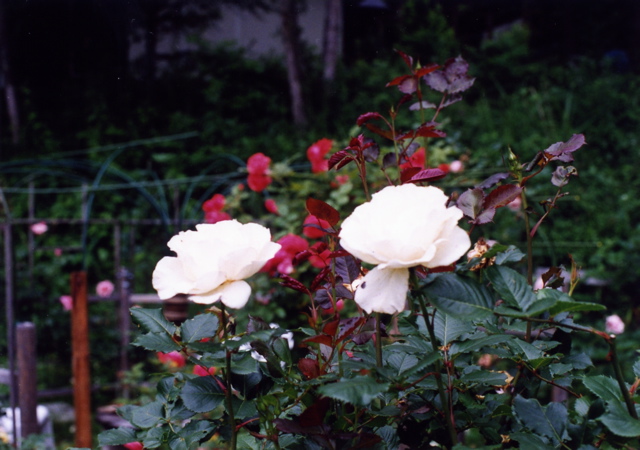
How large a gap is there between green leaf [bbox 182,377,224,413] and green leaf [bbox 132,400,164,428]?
10 cm

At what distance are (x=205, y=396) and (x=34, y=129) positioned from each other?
5.95 metres

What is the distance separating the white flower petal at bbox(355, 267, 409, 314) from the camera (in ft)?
1.42

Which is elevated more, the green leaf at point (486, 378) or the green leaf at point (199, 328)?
the green leaf at point (199, 328)

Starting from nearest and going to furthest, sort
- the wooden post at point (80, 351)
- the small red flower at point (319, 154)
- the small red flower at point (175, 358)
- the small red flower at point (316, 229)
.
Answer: the small red flower at point (316, 229) → the small red flower at point (175, 358) → the small red flower at point (319, 154) → the wooden post at point (80, 351)

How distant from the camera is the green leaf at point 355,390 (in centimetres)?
39

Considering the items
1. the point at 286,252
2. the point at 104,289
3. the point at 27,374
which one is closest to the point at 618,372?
the point at 286,252

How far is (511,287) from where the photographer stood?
17.3 inches

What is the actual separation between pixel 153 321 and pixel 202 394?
0.09 meters

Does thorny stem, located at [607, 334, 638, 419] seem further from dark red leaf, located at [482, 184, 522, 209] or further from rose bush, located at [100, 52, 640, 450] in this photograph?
dark red leaf, located at [482, 184, 522, 209]

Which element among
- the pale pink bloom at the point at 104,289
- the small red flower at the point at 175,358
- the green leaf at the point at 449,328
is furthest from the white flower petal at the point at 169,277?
the pale pink bloom at the point at 104,289

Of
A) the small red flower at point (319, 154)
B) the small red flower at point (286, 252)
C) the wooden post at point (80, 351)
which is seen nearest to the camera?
the small red flower at point (286, 252)

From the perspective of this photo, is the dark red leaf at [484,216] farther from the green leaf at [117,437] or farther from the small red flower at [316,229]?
the green leaf at [117,437]

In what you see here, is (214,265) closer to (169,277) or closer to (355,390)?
(169,277)

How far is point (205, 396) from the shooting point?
0.53m
